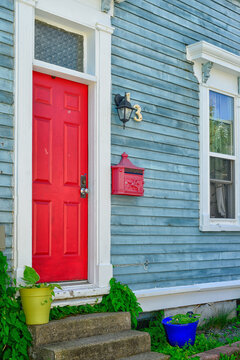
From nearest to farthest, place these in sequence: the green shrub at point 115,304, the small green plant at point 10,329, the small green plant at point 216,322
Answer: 1. the small green plant at point 10,329
2. the green shrub at point 115,304
3. the small green plant at point 216,322

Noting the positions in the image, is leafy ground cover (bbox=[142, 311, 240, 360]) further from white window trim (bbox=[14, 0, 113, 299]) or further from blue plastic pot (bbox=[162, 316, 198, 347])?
white window trim (bbox=[14, 0, 113, 299])

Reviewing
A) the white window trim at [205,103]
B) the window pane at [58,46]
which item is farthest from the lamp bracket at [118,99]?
the white window trim at [205,103]

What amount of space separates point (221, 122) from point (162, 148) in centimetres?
158

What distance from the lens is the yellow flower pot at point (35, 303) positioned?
4.07m

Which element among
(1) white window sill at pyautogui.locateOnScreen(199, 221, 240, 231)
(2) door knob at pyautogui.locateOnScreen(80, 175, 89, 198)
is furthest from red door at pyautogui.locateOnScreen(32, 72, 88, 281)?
(1) white window sill at pyautogui.locateOnScreen(199, 221, 240, 231)

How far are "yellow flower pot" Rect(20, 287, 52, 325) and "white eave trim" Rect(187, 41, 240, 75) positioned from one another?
384cm

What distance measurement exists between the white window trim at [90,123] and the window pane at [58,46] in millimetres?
123

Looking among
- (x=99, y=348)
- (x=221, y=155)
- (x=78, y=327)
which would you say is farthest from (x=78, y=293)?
(x=221, y=155)

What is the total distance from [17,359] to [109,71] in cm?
306

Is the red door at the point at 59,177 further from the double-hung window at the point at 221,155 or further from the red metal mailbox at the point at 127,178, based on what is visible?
the double-hung window at the point at 221,155

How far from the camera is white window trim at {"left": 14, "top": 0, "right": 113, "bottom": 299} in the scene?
440 centimetres

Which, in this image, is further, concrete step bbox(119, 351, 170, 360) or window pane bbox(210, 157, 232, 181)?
window pane bbox(210, 157, 232, 181)

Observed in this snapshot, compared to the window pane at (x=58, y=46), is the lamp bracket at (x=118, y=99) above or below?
below

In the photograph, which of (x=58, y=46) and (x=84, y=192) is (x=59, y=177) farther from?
(x=58, y=46)
